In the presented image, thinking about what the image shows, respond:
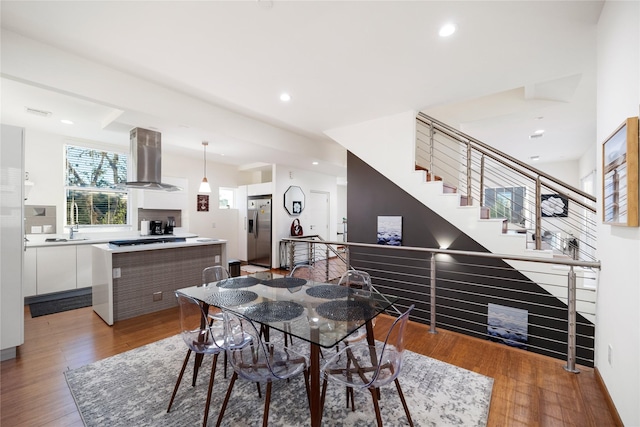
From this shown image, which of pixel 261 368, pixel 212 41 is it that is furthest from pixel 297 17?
pixel 261 368

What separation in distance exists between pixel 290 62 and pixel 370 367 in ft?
8.78

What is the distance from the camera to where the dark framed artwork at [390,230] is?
4.07 m

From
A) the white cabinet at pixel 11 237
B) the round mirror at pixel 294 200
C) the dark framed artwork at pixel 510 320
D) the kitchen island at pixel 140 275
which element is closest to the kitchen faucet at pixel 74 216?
the kitchen island at pixel 140 275

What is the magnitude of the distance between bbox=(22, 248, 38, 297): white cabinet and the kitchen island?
1041mm

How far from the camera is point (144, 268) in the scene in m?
3.47

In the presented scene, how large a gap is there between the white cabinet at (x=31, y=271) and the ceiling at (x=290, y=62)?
1.93 meters

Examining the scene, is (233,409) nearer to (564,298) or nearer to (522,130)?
(564,298)

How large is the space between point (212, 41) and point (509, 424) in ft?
11.7

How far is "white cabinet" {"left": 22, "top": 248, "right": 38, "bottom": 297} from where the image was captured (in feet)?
12.3

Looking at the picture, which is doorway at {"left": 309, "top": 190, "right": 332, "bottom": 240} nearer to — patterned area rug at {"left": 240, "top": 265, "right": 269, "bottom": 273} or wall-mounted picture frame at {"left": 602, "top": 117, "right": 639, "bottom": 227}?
patterned area rug at {"left": 240, "top": 265, "right": 269, "bottom": 273}

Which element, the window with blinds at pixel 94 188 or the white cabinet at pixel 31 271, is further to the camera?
the window with blinds at pixel 94 188

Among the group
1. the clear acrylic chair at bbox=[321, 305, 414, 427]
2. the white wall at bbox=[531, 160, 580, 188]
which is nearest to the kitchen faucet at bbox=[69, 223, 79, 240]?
the clear acrylic chair at bbox=[321, 305, 414, 427]

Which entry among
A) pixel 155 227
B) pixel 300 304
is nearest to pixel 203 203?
pixel 155 227

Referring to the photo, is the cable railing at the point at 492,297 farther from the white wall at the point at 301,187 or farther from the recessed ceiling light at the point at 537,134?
the recessed ceiling light at the point at 537,134
